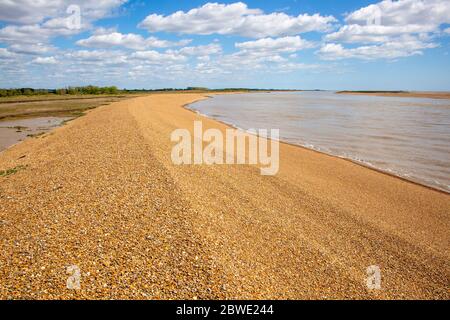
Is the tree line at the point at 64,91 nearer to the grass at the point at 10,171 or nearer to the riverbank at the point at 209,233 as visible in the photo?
the grass at the point at 10,171

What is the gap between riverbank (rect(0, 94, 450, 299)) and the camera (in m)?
5.15

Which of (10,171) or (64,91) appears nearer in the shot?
(10,171)

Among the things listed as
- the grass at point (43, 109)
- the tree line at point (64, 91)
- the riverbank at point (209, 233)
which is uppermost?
the tree line at point (64, 91)

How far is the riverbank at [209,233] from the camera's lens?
16.9 ft

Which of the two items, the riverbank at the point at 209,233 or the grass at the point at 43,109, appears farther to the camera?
the grass at the point at 43,109

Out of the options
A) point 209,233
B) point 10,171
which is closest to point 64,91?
point 10,171

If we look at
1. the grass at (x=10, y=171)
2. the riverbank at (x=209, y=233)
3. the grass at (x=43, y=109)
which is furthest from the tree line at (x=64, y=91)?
the riverbank at (x=209, y=233)

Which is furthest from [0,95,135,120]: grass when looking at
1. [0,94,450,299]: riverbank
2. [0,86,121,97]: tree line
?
[0,86,121,97]: tree line

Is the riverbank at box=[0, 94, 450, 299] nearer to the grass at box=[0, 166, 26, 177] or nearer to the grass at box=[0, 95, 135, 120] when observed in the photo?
the grass at box=[0, 166, 26, 177]

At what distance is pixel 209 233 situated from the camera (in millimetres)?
6629

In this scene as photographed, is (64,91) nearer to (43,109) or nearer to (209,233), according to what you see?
(43,109)

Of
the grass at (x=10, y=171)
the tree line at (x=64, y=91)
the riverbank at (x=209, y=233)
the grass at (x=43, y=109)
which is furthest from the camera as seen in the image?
the tree line at (x=64, y=91)
